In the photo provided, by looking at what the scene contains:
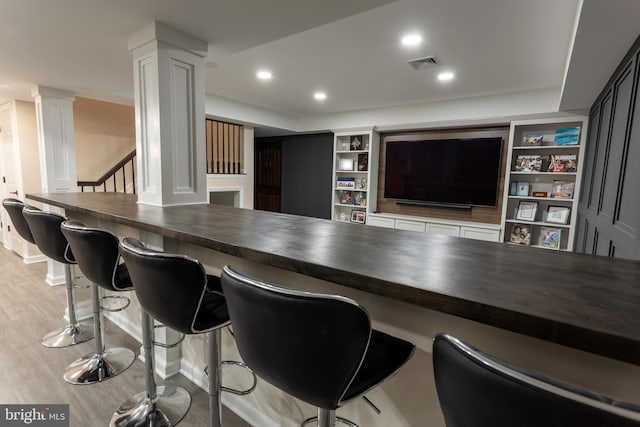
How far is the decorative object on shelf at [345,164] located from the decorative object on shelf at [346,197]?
450mm

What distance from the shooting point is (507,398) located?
1.48 ft

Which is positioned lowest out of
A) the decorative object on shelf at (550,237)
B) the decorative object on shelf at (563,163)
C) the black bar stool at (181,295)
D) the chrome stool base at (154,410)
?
the chrome stool base at (154,410)

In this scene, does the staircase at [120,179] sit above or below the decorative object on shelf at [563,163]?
below

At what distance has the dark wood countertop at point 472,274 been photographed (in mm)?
599

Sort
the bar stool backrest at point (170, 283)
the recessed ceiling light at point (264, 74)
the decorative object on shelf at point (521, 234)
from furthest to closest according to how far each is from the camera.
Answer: the decorative object on shelf at point (521, 234), the recessed ceiling light at point (264, 74), the bar stool backrest at point (170, 283)

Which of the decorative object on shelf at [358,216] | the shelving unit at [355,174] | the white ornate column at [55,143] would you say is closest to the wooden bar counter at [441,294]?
the white ornate column at [55,143]

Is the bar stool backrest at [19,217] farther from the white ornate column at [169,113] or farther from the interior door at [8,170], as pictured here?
the interior door at [8,170]

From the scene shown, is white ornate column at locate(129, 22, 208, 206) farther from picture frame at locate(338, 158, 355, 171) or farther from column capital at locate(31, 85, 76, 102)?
picture frame at locate(338, 158, 355, 171)

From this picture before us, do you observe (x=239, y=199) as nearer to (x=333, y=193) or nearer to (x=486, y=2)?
(x=333, y=193)

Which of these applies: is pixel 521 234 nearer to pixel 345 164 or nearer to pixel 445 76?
pixel 445 76

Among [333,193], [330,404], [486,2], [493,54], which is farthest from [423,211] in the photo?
[330,404]

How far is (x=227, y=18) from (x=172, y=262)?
170 centimetres

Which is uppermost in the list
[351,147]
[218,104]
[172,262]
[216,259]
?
[218,104]

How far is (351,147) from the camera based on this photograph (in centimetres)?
602
